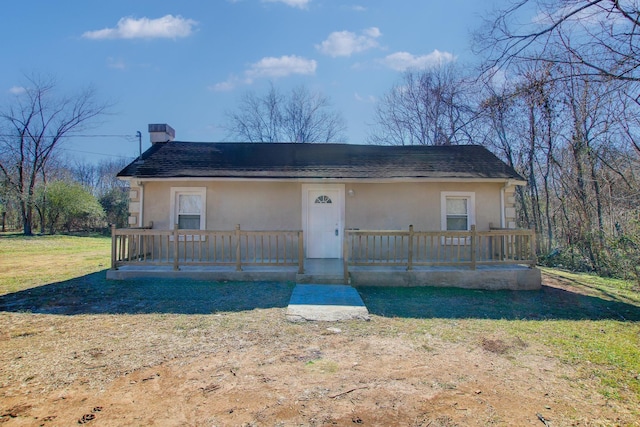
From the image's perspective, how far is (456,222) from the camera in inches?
370

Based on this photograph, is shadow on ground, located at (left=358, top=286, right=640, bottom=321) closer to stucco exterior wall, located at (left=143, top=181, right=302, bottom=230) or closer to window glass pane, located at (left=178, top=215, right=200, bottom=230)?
stucco exterior wall, located at (left=143, top=181, right=302, bottom=230)

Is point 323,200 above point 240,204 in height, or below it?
above

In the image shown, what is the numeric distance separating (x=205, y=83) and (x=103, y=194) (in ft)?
50.5

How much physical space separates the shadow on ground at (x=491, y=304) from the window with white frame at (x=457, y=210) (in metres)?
2.46

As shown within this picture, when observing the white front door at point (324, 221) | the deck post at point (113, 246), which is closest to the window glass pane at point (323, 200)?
the white front door at point (324, 221)

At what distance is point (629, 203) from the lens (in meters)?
7.81

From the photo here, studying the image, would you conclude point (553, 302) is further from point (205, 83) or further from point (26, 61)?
point (26, 61)

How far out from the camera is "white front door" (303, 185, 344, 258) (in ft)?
30.7

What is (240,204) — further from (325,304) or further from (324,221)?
(325,304)

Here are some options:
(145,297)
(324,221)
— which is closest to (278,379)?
(145,297)

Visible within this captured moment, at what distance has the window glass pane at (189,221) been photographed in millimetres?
9156

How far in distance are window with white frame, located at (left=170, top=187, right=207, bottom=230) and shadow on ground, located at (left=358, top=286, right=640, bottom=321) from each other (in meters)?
4.79

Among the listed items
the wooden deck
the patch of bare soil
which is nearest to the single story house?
the wooden deck

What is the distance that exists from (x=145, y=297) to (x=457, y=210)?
7850 millimetres
